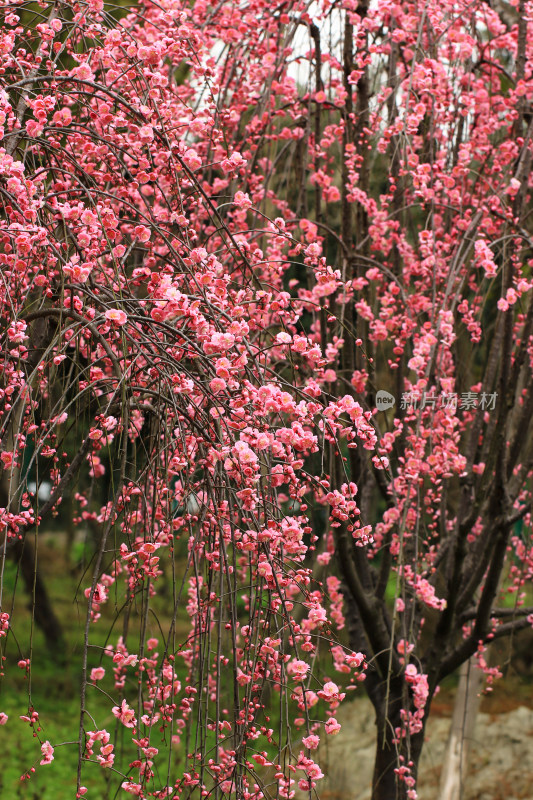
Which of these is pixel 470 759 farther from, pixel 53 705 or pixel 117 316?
pixel 117 316

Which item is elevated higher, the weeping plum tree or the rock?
the weeping plum tree

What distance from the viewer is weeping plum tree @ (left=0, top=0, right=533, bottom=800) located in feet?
5.03

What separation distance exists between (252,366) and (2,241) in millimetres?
582

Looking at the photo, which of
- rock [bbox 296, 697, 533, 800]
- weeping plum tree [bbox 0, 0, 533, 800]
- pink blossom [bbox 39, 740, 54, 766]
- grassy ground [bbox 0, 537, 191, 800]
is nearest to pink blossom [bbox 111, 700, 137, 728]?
weeping plum tree [bbox 0, 0, 533, 800]

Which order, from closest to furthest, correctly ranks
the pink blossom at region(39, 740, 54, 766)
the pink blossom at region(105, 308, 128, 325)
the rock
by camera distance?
the pink blossom at region(105, 308, 128, 325)
the pink blossom at region(39, 740, 54, 766)
the rock

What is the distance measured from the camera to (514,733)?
6484 mm

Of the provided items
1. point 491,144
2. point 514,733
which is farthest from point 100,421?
point 514,733

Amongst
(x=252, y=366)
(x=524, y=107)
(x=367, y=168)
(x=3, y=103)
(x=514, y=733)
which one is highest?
(x=524, y=107)

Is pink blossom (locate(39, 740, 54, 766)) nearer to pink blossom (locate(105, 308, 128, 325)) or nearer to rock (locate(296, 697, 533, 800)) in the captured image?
pink blossom (locate(105, 308, 128, 325))

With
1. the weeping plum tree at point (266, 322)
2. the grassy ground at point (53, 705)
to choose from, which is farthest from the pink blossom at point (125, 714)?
the grassy ground at point (53, 705)

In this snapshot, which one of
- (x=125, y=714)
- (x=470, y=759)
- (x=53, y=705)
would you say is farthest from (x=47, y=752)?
(x=53, y=705)

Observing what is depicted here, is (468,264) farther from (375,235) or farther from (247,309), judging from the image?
(247,309)

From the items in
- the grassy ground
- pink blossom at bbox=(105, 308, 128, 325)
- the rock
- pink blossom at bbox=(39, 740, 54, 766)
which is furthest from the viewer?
the grassy ground

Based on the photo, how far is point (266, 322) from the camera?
8.29 feet
